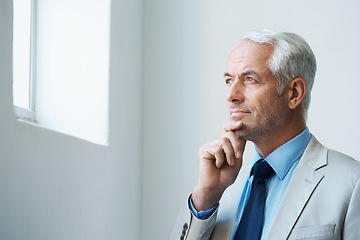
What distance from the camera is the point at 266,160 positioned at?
191 cm

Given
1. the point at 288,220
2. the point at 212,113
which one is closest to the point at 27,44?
the point at 212,113

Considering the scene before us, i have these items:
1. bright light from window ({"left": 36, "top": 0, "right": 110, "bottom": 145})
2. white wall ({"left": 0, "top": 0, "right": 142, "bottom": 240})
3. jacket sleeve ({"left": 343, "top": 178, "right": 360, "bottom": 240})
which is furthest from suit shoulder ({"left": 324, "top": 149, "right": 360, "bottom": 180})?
bright light from window ({"left": 36, "top": 0, "right": 110, "bottom": 145})

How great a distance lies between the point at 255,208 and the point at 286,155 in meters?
0.24

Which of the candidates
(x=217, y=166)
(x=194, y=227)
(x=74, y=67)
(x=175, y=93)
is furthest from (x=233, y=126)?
(x=175, y=93)

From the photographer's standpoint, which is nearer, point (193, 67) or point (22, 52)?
point (22, 52)

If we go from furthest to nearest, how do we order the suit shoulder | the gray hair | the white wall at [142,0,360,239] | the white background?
the white wall at [142,0,360,239]
the white background
the gray hair
the suit shoulder

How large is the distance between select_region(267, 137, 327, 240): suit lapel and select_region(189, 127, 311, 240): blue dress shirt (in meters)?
0.07

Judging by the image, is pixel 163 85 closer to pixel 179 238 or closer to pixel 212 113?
pixel 212 113

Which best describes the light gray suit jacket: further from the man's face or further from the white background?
the white background

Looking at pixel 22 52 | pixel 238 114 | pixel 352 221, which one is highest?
pixel 22 52

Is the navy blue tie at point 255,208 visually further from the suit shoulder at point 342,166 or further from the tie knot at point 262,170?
the suit shoulder at point 342,166

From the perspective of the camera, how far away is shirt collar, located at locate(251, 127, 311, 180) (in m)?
1.89

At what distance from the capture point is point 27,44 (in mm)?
2467

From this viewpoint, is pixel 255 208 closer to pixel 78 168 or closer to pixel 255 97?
pixel 255 97
